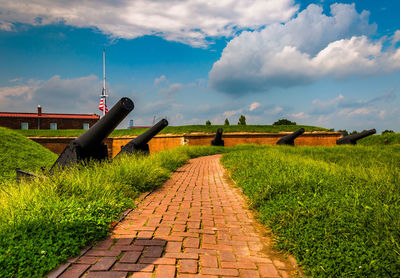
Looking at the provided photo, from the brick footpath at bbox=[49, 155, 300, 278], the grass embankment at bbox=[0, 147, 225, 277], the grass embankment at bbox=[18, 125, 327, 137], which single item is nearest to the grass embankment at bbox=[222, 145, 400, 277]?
the brick footpath at bbox=[49, 155, 300, 278]

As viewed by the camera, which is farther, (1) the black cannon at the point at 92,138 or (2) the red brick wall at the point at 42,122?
(2) the red brick wall at the point at 42,122

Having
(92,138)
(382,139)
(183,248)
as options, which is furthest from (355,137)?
(183,248)

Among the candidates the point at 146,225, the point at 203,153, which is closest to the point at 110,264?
the point at 146,225

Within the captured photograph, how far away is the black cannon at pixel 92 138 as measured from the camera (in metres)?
5.63

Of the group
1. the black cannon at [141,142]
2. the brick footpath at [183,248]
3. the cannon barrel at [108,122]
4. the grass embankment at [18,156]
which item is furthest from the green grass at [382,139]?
the grass embankment at [18,156]

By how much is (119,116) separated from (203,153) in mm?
11274

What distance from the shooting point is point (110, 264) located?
238 cm

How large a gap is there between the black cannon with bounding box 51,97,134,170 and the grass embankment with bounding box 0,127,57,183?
14.7 feet

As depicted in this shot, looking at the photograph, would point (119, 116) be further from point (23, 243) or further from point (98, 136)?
point (23, 243)

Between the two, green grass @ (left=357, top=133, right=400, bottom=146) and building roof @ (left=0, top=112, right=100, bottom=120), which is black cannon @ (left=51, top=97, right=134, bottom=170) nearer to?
green grass @ (left=357, top=133, right=400, bottom=146)

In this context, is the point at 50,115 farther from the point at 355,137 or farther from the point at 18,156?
the point at 355,137

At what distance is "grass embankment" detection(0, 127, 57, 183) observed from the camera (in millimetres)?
9686

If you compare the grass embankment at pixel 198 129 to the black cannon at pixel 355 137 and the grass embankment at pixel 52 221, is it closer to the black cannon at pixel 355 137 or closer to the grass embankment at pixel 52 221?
the black cannon at pixel 355 137

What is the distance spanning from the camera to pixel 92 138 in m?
5.84
